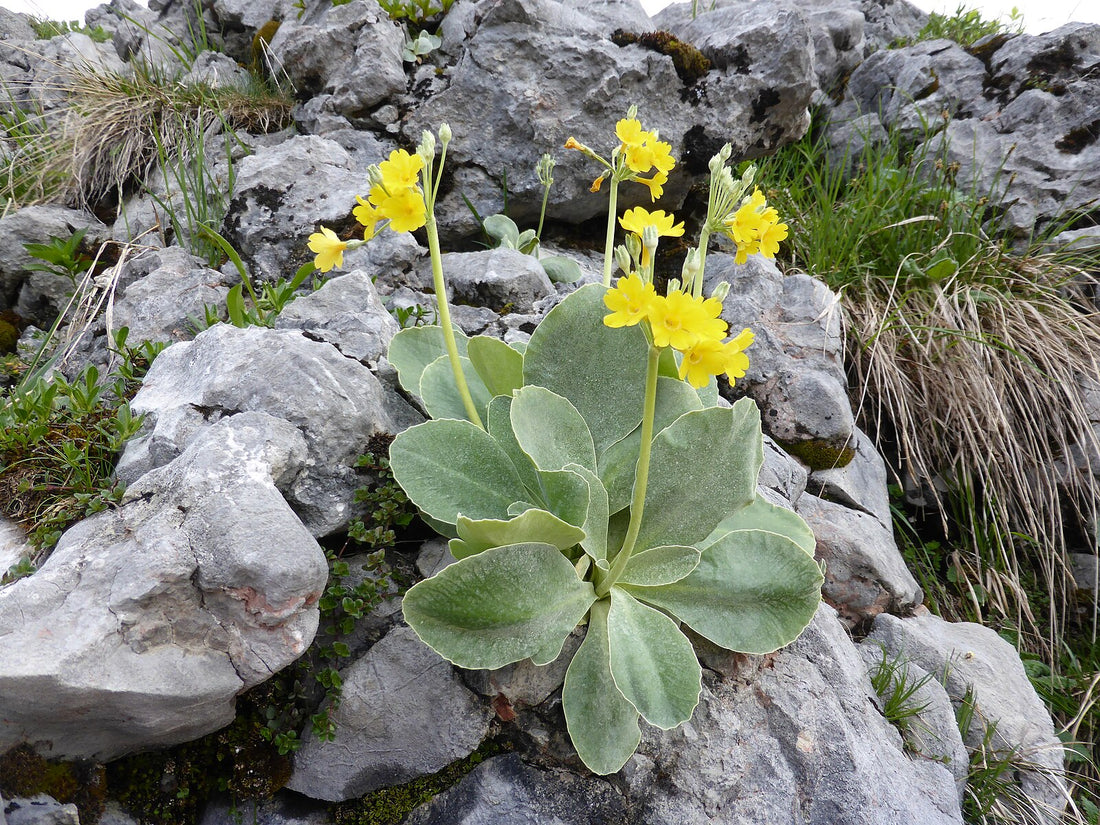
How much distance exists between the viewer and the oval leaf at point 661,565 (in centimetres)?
138

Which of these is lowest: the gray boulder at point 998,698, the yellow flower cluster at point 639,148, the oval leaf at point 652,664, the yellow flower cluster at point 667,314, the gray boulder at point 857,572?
the gray boulder at point 998,698

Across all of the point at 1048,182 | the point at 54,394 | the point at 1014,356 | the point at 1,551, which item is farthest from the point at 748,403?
the point at 1048,182

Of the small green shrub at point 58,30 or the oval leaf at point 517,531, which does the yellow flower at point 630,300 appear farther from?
the small green shrub at point 58,30

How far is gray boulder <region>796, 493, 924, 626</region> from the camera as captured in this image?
2.18 meters

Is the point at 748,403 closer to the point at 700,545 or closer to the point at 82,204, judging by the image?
the point at 700,545

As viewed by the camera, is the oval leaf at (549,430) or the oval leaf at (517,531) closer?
the oval leaf at (517,531)

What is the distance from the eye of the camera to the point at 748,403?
1444 millimetres

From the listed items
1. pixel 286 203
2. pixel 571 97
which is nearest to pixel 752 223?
pixel 571 97

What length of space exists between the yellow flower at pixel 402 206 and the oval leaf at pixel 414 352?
1.61ft

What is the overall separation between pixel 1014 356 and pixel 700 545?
2.59 m

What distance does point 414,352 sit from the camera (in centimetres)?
183

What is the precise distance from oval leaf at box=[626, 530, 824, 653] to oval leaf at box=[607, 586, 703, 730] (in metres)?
0.10

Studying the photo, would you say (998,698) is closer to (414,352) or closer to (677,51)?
(414,352)

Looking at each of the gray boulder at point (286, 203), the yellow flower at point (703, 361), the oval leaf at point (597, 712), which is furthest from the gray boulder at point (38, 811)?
the gray boulder at point (286, 203)
